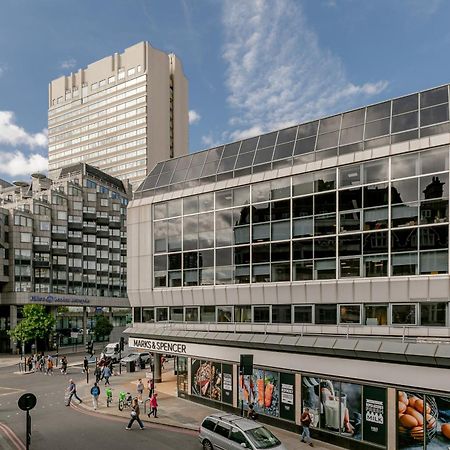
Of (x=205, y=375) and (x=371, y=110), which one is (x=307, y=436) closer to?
(x=205, y=375)

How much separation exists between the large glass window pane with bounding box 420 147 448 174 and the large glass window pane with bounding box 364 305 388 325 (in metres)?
7.12

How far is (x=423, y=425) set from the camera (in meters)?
16.6

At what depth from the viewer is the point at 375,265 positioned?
23.4 m

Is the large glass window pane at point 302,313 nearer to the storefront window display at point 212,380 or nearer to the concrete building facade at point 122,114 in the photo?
the storefront window display at point 212,380

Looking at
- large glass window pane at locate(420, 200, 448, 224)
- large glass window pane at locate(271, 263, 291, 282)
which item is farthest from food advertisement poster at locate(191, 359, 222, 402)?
large glass window pane at locate(420, 200, 448, 224)

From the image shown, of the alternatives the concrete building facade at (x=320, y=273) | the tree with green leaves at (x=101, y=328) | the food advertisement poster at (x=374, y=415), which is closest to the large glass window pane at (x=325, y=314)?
the concrete building facade at (x=320, y=273)

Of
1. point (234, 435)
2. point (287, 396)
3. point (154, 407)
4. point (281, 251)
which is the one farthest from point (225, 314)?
point (234, 435)

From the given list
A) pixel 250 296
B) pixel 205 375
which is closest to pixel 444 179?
pixel 250 296

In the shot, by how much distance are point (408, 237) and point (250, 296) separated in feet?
32.9

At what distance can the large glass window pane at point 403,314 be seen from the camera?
2219 cm

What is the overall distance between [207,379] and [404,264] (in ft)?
43.5

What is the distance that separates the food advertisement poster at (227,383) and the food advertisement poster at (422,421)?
10.3 meters

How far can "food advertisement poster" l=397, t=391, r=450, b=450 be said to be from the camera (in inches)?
631

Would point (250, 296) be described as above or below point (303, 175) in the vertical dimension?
below
